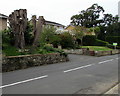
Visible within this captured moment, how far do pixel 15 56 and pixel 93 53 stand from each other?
17204 mm

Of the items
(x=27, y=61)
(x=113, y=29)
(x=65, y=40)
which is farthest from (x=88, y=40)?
(x=27, y=61)

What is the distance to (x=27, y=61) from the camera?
13.5 metres

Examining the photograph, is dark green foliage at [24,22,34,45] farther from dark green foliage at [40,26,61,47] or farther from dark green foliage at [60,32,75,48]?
dark green foliage at [60,32,75,48]

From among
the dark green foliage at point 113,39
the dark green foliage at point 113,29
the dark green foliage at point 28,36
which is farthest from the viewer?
the dark green foliage at point 113,29

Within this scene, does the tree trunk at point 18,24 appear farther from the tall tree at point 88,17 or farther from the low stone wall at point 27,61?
the tall tree at point 88,17

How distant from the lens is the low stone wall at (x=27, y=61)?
11852mm

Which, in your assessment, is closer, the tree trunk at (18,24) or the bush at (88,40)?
the tree trunk at (18,24)


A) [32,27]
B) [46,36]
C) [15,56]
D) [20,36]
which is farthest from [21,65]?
[46,36]

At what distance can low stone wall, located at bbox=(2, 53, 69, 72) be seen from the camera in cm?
1185

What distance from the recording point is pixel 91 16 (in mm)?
69562

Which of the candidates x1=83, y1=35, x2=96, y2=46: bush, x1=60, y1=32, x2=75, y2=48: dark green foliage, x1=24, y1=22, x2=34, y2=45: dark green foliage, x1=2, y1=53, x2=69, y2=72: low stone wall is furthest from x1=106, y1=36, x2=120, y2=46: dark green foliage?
x1=24, y1=22, x2=34, y2=45: dark green foliage

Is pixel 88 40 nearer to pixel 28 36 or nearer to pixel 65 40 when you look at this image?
pixel 65 40

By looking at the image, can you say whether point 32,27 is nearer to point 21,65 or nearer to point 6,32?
point 6,32

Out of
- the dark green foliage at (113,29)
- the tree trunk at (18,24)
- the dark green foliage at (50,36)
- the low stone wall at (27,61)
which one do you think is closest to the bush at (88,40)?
the dark green foliage at (50,36)
